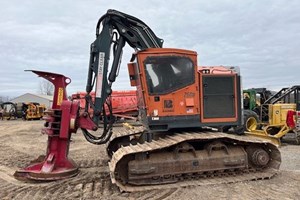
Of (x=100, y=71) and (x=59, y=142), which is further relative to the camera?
(x=100, y=71)

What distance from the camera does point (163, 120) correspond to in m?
7.34

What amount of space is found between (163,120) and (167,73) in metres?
1.04

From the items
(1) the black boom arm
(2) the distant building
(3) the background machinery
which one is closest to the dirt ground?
(1) the black boom arm

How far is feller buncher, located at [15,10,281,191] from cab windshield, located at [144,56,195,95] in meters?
0.02

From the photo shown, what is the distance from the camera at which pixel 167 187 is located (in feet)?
21.9

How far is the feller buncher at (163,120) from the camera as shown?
6.88m

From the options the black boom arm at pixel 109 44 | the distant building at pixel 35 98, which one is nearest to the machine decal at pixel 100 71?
the black boom arm at pixel 109 44

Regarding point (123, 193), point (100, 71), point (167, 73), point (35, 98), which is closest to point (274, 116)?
point (167, 73)

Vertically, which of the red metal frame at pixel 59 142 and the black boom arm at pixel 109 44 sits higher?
the black boom arm at pixel 109 44

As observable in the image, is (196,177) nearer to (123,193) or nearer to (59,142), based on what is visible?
(123,193)

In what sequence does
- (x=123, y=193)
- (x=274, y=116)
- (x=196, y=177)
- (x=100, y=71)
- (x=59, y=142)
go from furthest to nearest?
(x=274, y=116), (x=100, y=71), (x=59, y=142), (x=196, y=177), (x=123, y=193)

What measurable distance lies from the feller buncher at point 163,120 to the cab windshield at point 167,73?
0.07 feet

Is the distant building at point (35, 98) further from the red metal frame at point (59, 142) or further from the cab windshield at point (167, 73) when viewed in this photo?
the cab windshield at point (167, 73)

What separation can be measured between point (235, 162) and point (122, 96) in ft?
60.9
